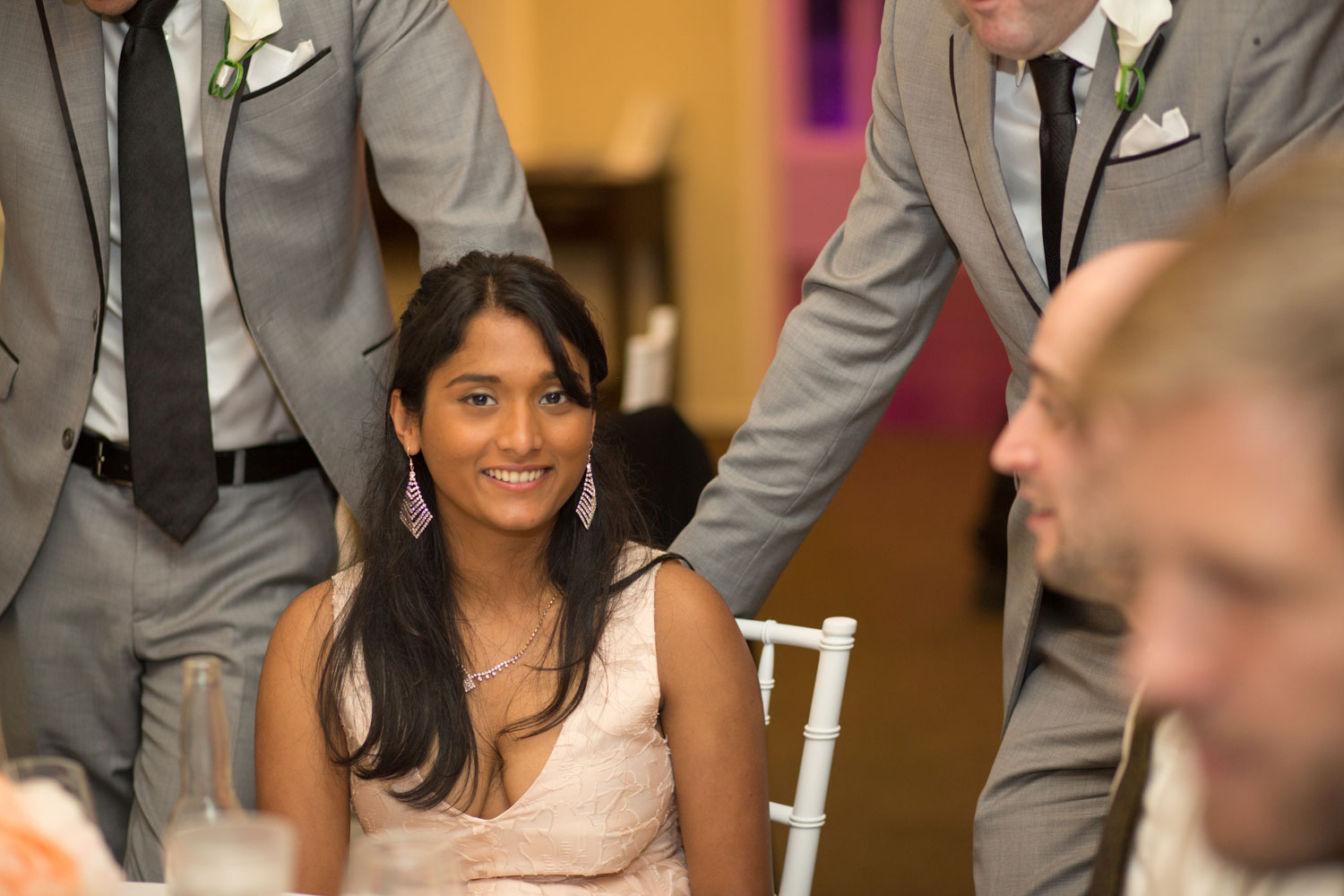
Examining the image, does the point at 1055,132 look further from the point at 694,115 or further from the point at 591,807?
the point at 694,115

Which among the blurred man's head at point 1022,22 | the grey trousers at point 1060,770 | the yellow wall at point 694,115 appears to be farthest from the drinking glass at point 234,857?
the yellow wall at point 694,115

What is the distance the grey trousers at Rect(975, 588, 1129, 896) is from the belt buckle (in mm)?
1293

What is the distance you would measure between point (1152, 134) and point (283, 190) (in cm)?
114

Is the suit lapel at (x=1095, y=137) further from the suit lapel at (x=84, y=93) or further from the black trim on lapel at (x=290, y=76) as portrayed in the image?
the suit lapel at (x=84, y=93)

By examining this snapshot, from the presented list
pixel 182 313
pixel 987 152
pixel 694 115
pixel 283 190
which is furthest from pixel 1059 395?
pixel 694 115

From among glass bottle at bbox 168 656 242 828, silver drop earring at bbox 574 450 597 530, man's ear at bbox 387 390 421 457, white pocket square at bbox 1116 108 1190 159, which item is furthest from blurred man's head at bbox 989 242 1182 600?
man's ear at bbox 387 390 421 457

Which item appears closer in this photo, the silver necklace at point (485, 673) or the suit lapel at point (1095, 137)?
the suit lapel at point (1095, 137)

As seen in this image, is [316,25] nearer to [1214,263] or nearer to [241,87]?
[241,87]

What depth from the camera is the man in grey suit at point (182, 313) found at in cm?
196

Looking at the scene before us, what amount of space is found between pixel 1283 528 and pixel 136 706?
184 centimetres

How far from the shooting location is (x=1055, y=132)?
A: 1717 mm

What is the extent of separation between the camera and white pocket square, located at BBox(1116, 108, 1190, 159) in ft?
5.30

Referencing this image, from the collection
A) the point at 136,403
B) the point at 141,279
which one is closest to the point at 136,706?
the point at 136,403

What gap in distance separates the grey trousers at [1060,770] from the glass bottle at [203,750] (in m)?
1.00
